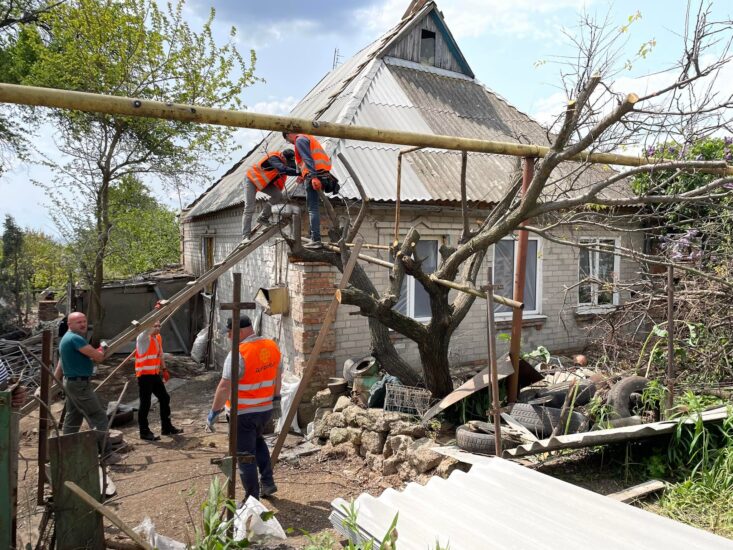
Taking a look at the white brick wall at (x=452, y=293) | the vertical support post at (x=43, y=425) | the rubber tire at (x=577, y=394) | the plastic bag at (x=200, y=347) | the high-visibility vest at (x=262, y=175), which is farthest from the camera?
the plastic bag at (x=200, y=347)

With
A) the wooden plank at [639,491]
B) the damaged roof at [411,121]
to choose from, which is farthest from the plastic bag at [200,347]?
the wooden plank at [639,491]

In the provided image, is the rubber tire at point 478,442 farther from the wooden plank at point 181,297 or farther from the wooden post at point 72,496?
the wooden post at point 72,496

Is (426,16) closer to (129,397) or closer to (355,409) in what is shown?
(355,409)

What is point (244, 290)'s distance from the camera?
31.9 feet

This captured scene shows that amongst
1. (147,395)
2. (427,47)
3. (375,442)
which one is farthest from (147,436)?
(427,47)

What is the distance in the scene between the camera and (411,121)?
895 cm

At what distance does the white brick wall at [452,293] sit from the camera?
289 inches

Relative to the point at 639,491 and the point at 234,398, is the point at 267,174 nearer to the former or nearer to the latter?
the point at 234,398

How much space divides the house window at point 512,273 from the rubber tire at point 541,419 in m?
3.45

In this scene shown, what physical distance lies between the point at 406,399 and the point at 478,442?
145 centimetres

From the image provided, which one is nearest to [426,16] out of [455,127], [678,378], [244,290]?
[455,127]

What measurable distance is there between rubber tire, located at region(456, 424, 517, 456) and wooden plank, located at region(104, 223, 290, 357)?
9.50 feet

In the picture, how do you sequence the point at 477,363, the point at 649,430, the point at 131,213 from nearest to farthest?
1. the point at 649,430
2. the point at 477,363
3. the point at 131,213

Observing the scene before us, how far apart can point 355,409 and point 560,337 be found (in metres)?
4.77
